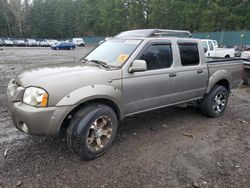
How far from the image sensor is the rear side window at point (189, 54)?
4527 mm

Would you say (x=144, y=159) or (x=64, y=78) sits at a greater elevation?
(x=64, y=78)

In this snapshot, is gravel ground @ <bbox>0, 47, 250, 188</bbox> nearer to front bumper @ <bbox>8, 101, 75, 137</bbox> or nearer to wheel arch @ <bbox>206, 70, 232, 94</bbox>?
front bumper @ <bbox>8, 101, 75, 137</bbox>

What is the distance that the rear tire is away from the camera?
521 centimetres

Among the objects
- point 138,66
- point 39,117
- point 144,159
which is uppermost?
point 138,66

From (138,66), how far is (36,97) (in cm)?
155

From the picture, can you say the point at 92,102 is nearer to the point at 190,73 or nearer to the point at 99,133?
the point at 99,133

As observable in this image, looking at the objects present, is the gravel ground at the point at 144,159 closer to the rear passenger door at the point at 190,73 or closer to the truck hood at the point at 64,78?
the rear passenger door at the point at 190,73

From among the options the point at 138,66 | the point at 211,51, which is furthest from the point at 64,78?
the point at 211,51

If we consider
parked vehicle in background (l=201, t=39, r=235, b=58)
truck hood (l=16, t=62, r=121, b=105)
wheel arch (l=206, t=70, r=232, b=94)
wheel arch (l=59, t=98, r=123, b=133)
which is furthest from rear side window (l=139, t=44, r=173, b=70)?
parked vehicle in background (l=201, t=39, r=235, b=58)

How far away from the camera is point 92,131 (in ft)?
11.3

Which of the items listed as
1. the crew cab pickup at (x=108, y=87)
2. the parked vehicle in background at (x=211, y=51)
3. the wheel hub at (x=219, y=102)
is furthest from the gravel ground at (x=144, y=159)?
the parked vehicle in background at (x=211, y=51)

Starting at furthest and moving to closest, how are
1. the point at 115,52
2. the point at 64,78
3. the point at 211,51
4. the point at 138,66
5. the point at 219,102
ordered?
the point at 211,51 → the point at 219,102 → the point at 115,52 → the point at 138,66 → the point at 64,78

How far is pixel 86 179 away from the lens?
3.04m

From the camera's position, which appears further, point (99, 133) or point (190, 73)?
point (190, 73)
